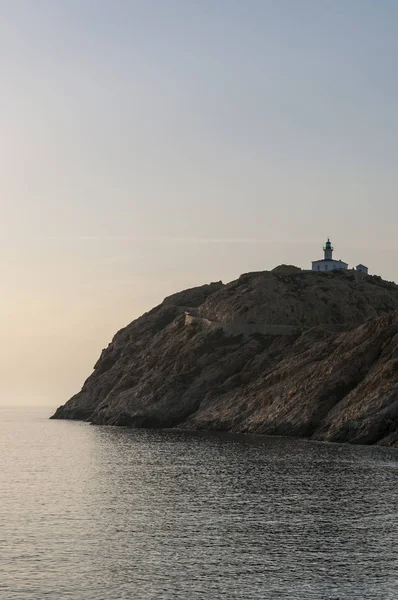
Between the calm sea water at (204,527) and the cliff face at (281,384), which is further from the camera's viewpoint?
the cliff face at (281,384)

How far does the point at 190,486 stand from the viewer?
8469cm

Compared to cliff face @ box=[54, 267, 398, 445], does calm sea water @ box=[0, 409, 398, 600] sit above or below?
below

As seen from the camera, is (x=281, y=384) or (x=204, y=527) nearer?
(x=204, y=527)

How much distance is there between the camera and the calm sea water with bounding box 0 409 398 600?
143ft

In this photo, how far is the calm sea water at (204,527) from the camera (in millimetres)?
43688

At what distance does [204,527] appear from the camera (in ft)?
199

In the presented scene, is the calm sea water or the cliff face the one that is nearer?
the calm sea water

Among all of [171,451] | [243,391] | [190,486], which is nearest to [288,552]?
[190,486]

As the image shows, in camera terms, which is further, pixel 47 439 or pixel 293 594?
pixel 47 439

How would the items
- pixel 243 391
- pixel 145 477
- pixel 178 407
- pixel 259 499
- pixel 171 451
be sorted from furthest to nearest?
pixel 178 407, pixel 243 391, pixel 171 451, pixel 145 477, pixel 259 499

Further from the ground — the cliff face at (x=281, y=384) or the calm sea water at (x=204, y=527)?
the cliff face at (x=281, y=384)

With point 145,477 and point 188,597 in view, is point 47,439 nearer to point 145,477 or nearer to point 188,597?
point 145,477

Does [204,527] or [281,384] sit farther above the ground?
[281,384]

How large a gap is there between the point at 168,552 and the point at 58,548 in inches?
286
